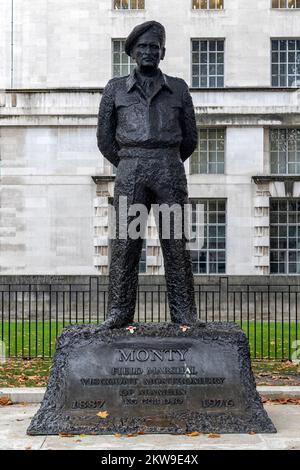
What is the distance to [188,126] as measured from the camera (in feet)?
34.1

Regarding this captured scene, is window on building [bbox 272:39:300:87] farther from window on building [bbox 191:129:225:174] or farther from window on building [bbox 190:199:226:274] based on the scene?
window on building [bbox 190:199:226:274]

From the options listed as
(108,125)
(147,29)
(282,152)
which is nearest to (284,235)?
(282,152)

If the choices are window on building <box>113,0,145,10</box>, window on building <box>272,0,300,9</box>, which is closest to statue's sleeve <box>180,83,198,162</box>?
window on building <box>113,0,145,10</box>

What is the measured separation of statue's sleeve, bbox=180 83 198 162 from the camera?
10320 mm

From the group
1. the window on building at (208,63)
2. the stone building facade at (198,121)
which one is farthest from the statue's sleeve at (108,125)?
the window on building at (208,63)

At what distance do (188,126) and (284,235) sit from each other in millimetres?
22047

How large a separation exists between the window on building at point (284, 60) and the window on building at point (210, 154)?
3.07 m

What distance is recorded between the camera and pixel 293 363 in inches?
643

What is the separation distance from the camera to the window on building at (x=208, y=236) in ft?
104

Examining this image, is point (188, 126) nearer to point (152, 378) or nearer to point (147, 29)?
point (147, 29)

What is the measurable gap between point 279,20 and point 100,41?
22.6ft
